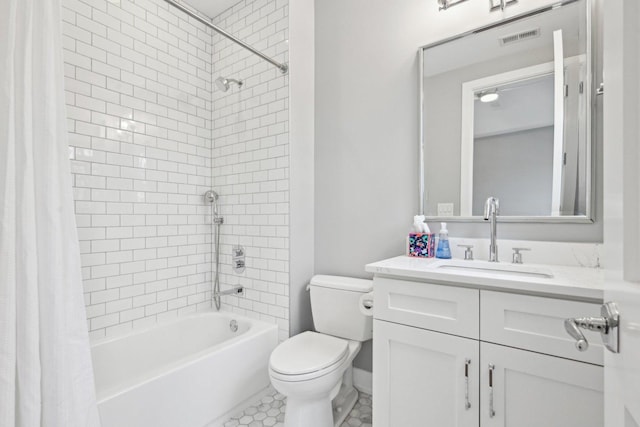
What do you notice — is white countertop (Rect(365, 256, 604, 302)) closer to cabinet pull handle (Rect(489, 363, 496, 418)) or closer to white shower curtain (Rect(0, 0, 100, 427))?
cabinet pull handle (Rect(489, 363, 496, 418))

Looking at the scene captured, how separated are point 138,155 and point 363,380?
6.84ft

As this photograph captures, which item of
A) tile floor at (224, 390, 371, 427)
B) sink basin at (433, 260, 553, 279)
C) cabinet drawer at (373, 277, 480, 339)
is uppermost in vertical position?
sink basin at (433, 260, 553, 279)

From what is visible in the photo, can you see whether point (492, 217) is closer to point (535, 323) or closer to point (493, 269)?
point (493, 269)

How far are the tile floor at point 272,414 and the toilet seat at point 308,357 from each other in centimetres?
41

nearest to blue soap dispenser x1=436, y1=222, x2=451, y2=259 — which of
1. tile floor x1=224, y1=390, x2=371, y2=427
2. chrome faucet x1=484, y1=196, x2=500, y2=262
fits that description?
chrome faucet x1=484, y1=196, x2=500, y2=262

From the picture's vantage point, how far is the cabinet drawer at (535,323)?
913 millimetres

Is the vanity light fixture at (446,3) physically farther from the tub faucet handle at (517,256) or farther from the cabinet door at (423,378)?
the cabinet door at (423,378)

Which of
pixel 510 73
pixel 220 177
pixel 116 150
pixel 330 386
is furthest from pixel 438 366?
pixel 116 150

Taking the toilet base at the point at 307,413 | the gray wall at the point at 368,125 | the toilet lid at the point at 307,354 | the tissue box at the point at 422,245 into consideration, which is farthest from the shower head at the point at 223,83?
the toilet base at the point at 307,413

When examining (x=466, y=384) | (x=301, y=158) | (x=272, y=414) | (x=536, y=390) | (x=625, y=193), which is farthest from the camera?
(x=301, y=158)

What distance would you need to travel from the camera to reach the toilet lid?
4.62ft

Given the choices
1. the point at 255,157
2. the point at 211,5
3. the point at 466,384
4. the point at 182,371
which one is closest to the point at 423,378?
the point at 466,384

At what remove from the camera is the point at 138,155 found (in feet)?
6.43

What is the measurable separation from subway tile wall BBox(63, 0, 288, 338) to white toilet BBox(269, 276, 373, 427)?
0.31 metres
